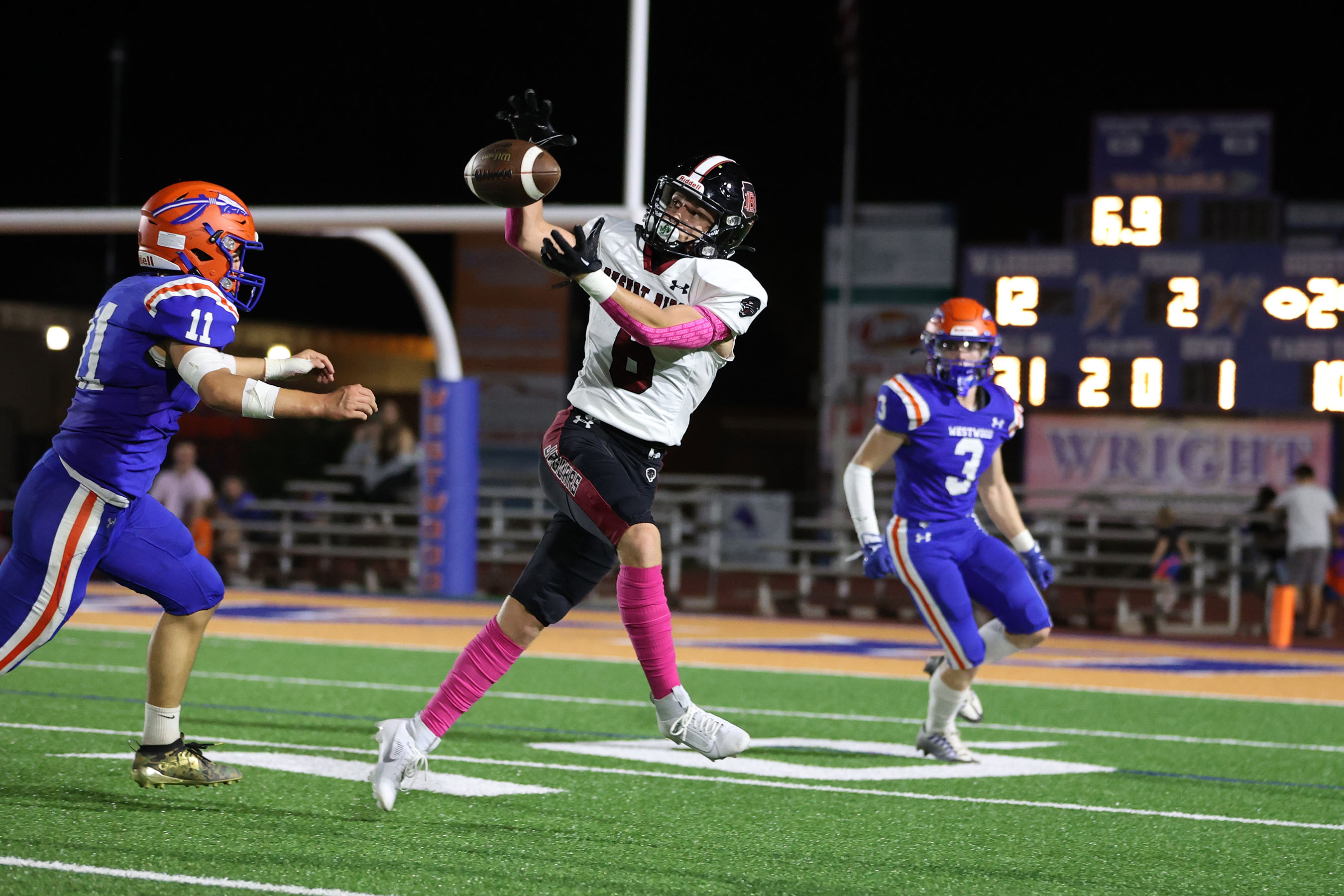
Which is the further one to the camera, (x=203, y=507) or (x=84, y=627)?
(x=203, y=507)

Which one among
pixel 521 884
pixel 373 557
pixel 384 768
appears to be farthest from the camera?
pixel 373 557

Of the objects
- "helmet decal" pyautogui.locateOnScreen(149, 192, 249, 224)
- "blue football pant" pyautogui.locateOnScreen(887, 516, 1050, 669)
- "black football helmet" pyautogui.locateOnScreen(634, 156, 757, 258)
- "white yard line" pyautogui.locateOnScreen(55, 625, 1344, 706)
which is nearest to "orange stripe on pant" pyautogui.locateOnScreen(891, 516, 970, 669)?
"blue football pant" pyautogui.locateOnScreen(887, 516, 1050, 669)

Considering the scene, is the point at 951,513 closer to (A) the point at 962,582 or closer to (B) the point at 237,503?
(A) the point at 962,582

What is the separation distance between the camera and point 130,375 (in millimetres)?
4723

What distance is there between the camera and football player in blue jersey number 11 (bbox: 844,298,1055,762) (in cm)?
643

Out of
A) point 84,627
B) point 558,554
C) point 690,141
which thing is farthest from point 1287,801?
point 690,141

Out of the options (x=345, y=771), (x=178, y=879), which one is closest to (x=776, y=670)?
(x=345, y=771)

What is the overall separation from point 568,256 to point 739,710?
4.18 meters

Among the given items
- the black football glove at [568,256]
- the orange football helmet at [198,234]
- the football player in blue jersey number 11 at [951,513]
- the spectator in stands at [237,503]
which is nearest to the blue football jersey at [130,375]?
the orange football helmet at [198,234]

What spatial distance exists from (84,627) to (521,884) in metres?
8.98

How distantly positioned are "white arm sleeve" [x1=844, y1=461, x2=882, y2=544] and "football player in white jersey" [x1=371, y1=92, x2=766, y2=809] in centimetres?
171

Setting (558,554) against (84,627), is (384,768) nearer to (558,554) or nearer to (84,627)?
(558,554)

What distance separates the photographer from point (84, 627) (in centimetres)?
1212

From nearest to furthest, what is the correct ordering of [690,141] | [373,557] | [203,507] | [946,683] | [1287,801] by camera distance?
[1287,801] → [946,683] → [203,507] → [373,557] → [690,141]
